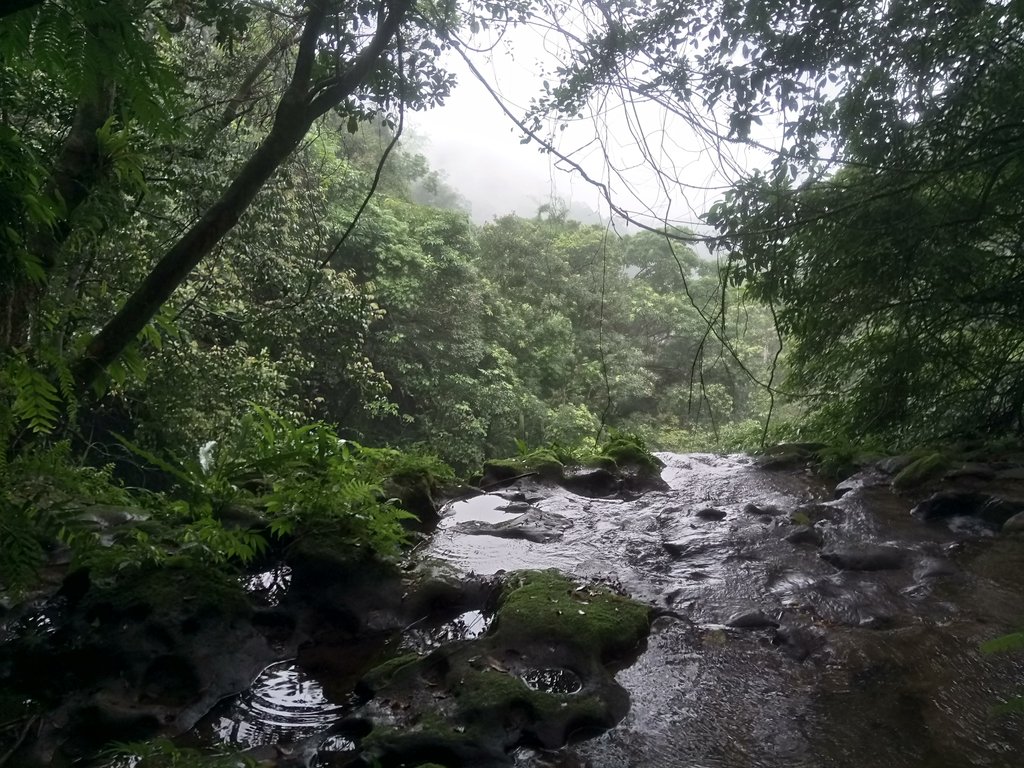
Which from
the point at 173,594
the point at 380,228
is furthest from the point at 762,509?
the point at 380,228

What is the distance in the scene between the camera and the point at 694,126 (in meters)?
3.14

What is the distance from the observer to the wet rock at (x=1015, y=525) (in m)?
5.30

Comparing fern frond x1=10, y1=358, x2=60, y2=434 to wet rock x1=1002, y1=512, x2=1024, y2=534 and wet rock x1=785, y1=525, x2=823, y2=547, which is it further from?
wet rock x1=1002, y1=512, x2=1024, y2=534

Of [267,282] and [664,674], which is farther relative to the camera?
[267,282]

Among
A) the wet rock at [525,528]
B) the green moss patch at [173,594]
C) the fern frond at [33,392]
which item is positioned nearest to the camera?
the fern frond at [33,392]

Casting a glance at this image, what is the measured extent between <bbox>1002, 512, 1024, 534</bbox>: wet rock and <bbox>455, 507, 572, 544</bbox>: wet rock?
3.34 meters

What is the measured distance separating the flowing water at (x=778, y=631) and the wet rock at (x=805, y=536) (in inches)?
0.7

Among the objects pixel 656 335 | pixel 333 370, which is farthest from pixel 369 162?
pixel 656 335

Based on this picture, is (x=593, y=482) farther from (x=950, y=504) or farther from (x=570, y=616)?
(x=570, y=616)

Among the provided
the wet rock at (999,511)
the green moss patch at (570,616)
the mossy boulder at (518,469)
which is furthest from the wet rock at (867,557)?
the mossy boulder at (518,469)

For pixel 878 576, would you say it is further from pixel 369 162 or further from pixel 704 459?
pixel 369 162

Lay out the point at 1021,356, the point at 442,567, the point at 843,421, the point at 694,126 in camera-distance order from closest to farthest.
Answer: the point at 694,126, the point at 442,567, the point at 1021,356, the point at 843,421

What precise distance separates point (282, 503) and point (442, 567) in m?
1.09

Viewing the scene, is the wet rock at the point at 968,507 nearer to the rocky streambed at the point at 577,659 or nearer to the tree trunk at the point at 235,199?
the rocky streambed at the point at 577,659
